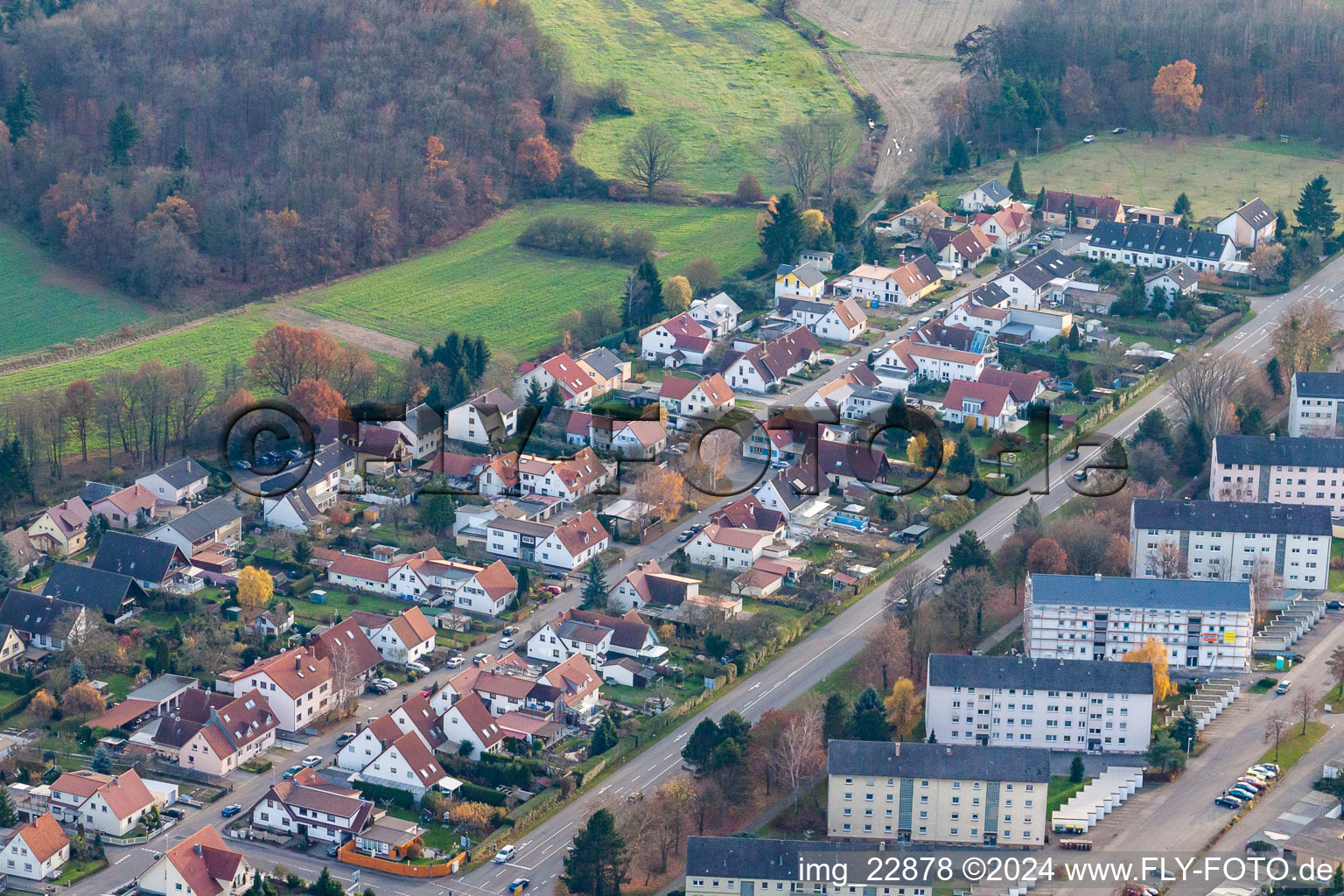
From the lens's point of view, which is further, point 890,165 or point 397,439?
point 890,165

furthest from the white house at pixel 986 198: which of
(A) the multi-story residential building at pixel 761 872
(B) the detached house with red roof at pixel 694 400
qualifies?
(A) the multi-story residential building at pixel 761 872

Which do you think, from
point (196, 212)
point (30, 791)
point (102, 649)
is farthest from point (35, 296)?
point (30, 791)

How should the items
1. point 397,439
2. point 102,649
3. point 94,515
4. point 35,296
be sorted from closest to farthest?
point 102,649 → point 94,515 → point 397,439 → point 35,296

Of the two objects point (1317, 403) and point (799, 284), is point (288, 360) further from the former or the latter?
point (1317, 403)

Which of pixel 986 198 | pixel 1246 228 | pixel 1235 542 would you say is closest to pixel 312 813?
pixel 1235 542

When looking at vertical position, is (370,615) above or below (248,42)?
below

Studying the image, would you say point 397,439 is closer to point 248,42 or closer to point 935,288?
point 935,288

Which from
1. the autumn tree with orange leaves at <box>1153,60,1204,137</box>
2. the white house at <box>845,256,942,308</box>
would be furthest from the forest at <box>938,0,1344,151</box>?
the white house at <box>845,256,942,308</box>
